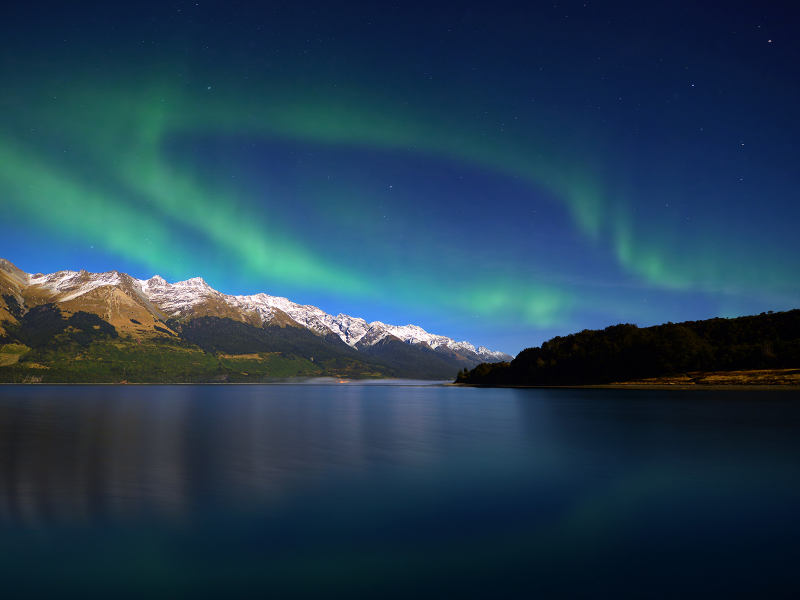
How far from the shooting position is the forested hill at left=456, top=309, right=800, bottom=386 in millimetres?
146125

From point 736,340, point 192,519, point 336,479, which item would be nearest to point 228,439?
point 336,479

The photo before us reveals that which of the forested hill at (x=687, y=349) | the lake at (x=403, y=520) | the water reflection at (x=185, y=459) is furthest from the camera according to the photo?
the forested hill at (x=687, y=349)

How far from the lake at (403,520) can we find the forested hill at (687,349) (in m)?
135

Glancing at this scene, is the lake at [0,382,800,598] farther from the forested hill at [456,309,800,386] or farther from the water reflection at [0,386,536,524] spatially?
the forested hill at [456,309,800,386]

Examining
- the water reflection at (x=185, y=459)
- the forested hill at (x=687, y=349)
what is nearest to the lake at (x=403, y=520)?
the water reflection at (x=185, y=459)

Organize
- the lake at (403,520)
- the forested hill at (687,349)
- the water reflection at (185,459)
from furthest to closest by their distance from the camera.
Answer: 1. the forested hill at (687,349)
2. the water reflection at (185,459)
3. the lake at (403,520)

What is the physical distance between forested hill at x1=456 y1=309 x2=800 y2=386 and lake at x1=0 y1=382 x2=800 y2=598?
135 metres

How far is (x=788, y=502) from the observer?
2019 centimetres

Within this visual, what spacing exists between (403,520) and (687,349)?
17036 centimetres

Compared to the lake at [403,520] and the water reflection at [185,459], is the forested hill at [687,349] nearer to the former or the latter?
the water reflection at [185,459]

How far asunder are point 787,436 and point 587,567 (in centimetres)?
4111

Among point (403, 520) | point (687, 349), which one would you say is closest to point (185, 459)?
point (403, 520)

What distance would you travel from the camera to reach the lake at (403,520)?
488 inches

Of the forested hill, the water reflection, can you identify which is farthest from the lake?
the forested hill
